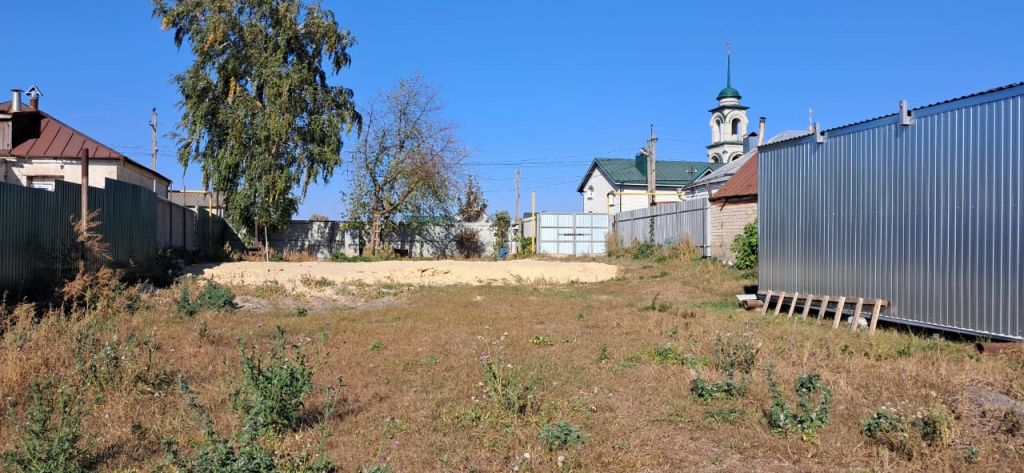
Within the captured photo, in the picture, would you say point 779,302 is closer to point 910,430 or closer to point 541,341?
point 541,341

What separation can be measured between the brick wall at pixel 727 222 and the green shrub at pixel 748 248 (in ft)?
3.86

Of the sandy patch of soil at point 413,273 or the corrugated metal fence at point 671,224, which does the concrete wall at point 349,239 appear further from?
the sandy patch of soil at point 413,273

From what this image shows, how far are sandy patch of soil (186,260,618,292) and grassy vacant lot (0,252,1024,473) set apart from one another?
7.10m

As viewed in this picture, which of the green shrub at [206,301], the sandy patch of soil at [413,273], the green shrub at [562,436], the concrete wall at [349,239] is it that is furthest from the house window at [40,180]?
the green shrub at [562,436]

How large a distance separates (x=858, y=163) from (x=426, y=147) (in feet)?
67.2

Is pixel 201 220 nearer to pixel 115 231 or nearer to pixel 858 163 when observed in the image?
pixel 115 231

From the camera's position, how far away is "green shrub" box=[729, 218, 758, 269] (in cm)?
1898

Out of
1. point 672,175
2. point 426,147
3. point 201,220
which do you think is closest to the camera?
point 201,220

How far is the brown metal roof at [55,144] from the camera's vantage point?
1934cm

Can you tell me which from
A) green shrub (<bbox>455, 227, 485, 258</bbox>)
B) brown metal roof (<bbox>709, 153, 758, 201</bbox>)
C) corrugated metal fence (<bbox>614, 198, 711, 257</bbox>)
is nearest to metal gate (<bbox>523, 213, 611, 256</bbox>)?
corrugated metal fence (<bbox>614, 198, 711, 257</bbox>)

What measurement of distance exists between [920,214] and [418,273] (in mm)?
13441

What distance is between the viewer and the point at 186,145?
1019 inches

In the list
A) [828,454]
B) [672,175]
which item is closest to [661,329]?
[828,454]

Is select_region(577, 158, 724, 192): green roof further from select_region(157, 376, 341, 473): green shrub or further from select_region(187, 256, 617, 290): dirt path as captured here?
select_region(157, 376, 341, 473): green shrub
